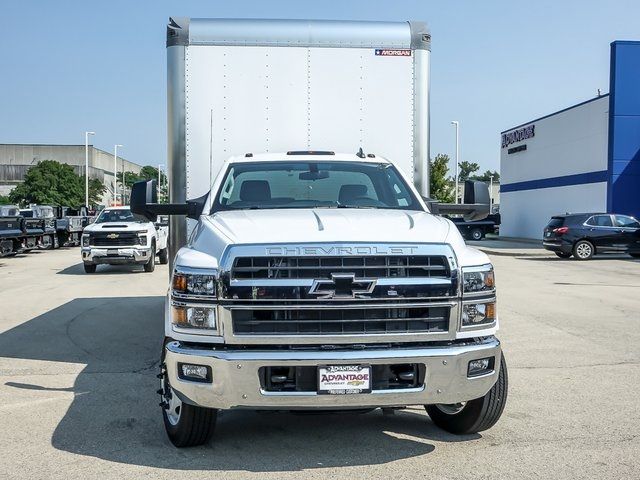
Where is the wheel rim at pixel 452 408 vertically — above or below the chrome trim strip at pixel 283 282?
below

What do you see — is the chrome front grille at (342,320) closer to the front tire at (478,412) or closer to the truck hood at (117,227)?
the front tire at (478,412)

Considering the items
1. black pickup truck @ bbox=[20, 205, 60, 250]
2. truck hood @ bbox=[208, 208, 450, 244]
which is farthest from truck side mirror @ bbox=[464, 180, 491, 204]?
black pickup truck @ bbox=[20, 205, 60, 250]

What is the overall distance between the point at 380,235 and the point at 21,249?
77.3 ft

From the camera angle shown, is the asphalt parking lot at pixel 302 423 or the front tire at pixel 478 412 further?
the front tire at pixel 478 412

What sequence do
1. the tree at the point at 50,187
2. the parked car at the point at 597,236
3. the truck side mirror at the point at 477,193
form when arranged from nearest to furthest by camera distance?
the truck side mirror at the point at 477,193 → the parked car at the point at 597,236 → the tree at the point at 50,187

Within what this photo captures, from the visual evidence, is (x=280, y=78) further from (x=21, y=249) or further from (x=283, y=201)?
(x=21, y=249)

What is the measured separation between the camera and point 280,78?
7605 mm

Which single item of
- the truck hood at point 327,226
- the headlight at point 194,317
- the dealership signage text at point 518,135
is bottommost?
the headlight at point 194,317

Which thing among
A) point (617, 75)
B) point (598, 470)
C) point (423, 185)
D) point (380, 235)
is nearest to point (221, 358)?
point (380, 235)

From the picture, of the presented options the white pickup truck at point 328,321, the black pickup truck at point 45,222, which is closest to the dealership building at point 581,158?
the black pickup truck at point 45,222

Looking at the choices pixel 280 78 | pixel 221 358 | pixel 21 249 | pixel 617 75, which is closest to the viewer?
pixel 221 358

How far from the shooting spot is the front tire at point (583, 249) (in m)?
25.9

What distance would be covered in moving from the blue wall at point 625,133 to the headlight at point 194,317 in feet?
104

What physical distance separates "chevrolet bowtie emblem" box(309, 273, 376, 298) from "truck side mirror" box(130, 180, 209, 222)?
185 centimetres
